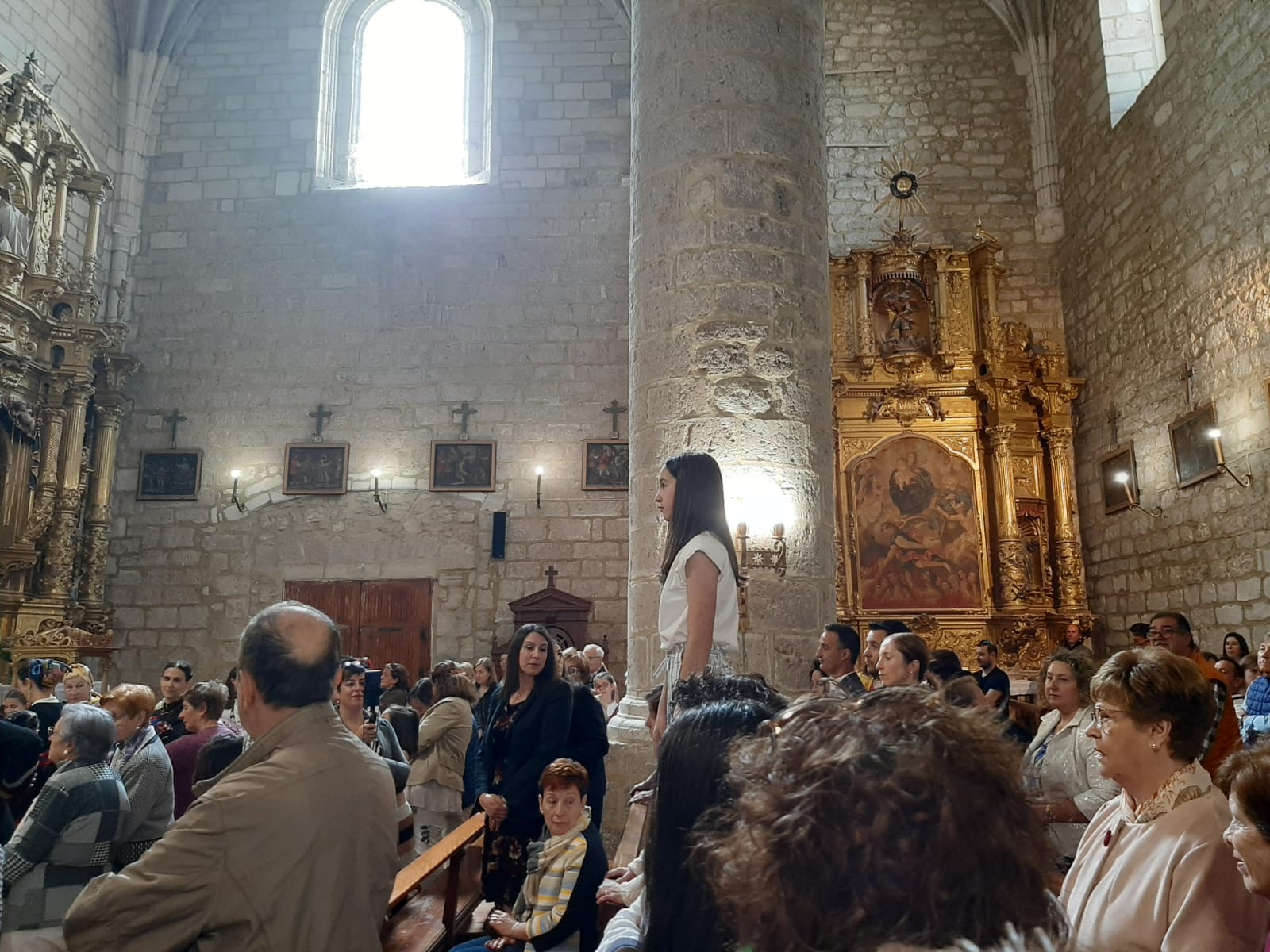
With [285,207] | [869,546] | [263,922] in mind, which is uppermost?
[285,207]

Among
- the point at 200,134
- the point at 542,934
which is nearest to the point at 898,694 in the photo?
the point at 542,934

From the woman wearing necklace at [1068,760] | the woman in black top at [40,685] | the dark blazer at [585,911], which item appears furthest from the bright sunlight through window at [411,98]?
the dark blazer at [585,911]

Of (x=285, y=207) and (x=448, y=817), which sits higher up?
(x=285, y=207)

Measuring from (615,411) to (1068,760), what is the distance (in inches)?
343

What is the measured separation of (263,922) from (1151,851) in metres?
1.78

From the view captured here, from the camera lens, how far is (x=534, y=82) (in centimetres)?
1253

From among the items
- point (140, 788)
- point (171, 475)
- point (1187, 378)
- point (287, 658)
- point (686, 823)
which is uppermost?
point (1187, 378)

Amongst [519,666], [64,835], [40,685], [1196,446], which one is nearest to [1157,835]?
[519,666]

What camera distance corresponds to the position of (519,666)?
3.80 metres

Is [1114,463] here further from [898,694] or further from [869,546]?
[898,694]

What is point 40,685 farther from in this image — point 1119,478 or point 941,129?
point 941,129

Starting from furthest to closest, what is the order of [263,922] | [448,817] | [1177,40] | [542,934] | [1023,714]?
[1177,40] < [448,817] < [1023,714] < [542,934] < [263,922]

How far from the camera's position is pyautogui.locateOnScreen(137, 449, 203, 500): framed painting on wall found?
1172 centimetres

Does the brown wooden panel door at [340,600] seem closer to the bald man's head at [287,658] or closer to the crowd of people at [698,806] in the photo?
the crowd of people at [698,806]
